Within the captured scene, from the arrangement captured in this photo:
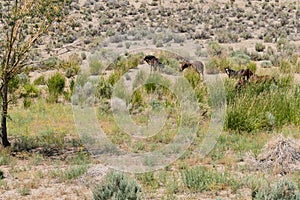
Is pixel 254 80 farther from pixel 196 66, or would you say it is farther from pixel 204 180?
pixel 204 180

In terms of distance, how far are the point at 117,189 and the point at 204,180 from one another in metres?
1.84

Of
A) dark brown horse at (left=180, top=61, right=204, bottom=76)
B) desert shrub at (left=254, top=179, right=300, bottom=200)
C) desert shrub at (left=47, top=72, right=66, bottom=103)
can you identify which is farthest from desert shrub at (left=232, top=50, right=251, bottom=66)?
desert shrub at (left=254, top=179, right=300, bottom=200)

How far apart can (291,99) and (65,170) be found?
5764mm

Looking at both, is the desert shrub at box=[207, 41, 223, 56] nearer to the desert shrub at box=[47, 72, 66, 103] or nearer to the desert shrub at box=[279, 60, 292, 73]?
the desert shrub at box=[279, 60, 292, 73]

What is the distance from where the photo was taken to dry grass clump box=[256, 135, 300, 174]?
9227 mm

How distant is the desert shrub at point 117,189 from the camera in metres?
6.87

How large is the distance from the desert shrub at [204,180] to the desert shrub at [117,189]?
55.0 inches

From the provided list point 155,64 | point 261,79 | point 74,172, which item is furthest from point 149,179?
point 155,64

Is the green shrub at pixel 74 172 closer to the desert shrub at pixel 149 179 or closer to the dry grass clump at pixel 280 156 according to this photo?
the desert shrub at pixel 149 179

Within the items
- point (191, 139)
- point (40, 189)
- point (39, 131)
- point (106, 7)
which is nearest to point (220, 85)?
point (191, 139)

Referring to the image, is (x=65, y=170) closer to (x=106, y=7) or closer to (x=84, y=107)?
(x=84, y=107)

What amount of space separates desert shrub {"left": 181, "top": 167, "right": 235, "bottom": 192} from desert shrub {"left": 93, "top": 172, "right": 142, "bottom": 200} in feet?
4.58

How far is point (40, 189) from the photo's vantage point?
8.34 metres

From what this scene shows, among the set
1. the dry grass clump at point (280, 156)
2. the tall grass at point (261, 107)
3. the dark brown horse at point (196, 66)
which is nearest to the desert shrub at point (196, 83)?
the dark brown horse at point (196, 66)
